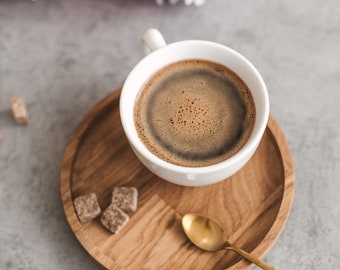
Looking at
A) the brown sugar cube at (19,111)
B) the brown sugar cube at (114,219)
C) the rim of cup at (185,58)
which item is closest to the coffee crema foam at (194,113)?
the rim of cup at (185,58)

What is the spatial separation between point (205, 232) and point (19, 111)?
0.58m

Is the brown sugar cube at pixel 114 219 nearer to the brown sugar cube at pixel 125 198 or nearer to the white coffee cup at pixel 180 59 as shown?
the brown sugar cube at pixel 125 198

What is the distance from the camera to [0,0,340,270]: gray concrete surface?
1275 mm

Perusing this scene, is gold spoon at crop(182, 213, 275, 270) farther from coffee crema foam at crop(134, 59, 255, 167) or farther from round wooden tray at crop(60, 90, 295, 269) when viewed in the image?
coffee crema foam at crop(134, 59, 255, 167)

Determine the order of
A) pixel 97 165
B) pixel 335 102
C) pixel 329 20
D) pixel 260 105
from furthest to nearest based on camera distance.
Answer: pixel 329 20
pixel 335 102
pixel 97 165
pixel 260 105

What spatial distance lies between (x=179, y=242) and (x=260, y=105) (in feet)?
1.12

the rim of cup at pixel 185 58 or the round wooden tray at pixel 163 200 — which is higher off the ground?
the rim of cup at pixel 185 58

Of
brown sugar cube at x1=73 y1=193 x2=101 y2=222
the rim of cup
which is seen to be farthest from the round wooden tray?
the rim of cup

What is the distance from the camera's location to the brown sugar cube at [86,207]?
3.88 ft

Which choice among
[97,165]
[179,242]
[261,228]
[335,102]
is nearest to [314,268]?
[261,228]

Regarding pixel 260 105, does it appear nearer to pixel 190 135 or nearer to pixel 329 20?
pixel 190 135

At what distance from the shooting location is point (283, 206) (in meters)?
1.18

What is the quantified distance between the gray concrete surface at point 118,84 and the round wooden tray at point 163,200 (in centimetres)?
11

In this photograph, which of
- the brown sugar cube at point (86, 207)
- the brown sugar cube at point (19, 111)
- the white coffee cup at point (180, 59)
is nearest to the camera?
the white coffee cup at point (180, 59)
